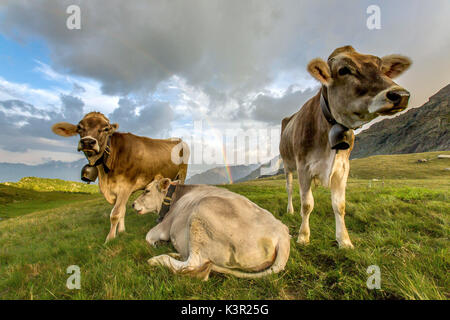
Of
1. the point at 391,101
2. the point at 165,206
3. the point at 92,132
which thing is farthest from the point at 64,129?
the point at 391,101

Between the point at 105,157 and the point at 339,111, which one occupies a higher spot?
the point at 339,111

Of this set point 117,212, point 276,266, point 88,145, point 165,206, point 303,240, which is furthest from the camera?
point 117,212

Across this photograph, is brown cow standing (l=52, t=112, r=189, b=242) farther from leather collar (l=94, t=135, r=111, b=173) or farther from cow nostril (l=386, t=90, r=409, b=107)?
cow nostril (l=386, t=90, r=409, b=107)

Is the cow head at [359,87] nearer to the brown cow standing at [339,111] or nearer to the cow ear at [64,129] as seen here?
the brown cow standing at [339,111]

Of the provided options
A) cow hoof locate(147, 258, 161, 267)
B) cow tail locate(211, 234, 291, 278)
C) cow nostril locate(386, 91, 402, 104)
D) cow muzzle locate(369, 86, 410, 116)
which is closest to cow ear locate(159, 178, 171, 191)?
cow hoof locate(147, 258, 161, 267)

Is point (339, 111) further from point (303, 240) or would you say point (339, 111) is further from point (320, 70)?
point (303, 240)

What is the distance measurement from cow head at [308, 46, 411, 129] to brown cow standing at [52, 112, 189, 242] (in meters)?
5.36

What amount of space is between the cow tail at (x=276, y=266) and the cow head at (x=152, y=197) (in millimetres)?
3426

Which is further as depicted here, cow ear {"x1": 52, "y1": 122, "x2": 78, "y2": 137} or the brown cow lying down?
cow ear {"x1": 52, "y1": 122, "x2": 78, "y2": 137}

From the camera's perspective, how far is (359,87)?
293 cm

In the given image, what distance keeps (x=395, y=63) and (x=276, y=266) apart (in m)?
4.06

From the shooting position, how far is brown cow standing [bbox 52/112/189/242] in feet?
17.8

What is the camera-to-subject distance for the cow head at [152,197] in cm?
590

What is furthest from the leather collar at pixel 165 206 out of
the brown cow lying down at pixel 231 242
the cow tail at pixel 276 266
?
the cow tail at pixel 276 266
